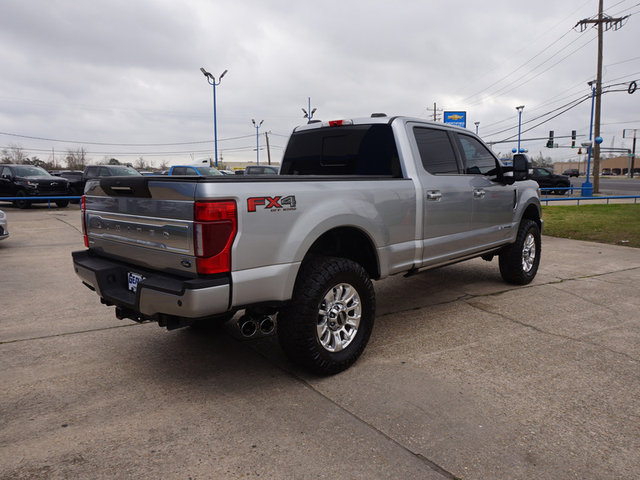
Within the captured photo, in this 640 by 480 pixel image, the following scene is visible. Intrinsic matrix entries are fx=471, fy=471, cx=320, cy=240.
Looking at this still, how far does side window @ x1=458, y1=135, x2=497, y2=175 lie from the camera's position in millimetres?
5188

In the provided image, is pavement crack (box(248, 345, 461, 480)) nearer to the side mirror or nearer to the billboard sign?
the side mirror

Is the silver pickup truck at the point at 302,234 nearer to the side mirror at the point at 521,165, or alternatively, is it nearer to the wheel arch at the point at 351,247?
the wheel arch at the point at 351,247

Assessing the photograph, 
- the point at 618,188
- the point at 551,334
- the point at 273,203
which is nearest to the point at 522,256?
the point at 551,334

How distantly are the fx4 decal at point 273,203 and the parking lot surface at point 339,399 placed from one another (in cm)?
129

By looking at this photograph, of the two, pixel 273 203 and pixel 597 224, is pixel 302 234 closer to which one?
pixel 273 203

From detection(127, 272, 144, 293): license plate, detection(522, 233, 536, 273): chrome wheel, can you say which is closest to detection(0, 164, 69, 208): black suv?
detection(127, 272, 144, 293): license plate

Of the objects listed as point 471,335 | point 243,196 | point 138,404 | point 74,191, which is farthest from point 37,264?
point 74,191

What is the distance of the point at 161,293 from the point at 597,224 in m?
13.0

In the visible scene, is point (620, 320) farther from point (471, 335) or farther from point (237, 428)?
point (237, 428)

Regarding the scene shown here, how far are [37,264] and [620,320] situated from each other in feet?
26.5

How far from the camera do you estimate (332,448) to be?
261cm

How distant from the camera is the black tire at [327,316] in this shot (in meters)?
3.26

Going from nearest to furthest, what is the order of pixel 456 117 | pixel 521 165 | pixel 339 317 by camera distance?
1. pixel 339 317
2. pixel 521 165
3. pixel 456 117

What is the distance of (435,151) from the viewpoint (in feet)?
15.5
